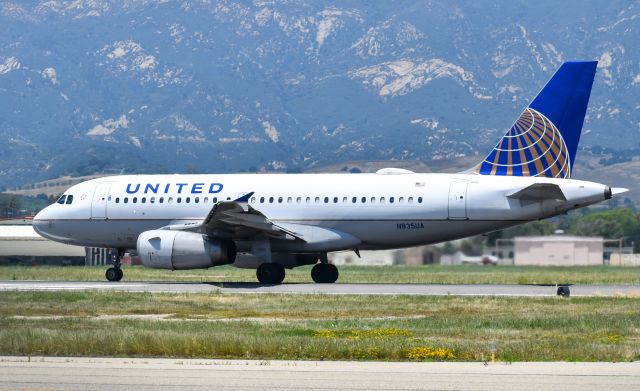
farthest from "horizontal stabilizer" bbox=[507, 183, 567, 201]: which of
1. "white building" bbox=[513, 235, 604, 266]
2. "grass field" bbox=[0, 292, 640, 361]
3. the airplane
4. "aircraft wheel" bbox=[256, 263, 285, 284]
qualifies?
"white building" bbox=[513, 235, 604, 266]

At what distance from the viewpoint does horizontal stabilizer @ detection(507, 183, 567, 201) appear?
45688 mm

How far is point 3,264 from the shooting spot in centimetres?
7281

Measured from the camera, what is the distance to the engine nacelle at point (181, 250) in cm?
4722

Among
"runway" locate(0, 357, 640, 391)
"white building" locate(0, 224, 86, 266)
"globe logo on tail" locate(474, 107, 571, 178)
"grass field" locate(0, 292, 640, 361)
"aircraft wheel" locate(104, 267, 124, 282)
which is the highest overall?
"globe logo on tail" locate(474, 107, 571, 178)

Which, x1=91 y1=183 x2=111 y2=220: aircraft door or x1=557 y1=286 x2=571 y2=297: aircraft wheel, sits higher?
x1=91 y1=183 x2=111 y2=220: aircraft door

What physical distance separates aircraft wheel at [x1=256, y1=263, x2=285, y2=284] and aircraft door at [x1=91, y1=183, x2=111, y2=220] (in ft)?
24.3

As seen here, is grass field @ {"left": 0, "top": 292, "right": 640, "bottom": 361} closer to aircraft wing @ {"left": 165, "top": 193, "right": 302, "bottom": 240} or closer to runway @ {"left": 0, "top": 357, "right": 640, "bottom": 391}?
runway @ {"left": 0, "top": 357, "right": 640, "bottom": 391}

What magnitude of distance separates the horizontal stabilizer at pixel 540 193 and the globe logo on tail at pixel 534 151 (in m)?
1.82

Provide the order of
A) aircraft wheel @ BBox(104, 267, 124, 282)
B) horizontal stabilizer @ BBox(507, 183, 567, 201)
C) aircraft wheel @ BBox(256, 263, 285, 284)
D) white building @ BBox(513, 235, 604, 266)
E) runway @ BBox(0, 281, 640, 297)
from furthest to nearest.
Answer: white building @ BBox(513, 235, 604, 266), aircraft wheel @ BBox(104, 267, 124, 282), aircraft wheel @ BBox(256, 263, 285, 284), horizontal stabilizer @ BBox(507, 183, 567, 201), runway @ BBox(0, 281, 640, 297)

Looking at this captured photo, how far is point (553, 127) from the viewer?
47938mm

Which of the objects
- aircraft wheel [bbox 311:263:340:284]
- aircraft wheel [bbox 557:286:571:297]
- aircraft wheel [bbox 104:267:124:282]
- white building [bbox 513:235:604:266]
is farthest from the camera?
white building [bbox 513:235:604:266]

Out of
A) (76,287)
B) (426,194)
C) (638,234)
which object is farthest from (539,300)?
(638,234)

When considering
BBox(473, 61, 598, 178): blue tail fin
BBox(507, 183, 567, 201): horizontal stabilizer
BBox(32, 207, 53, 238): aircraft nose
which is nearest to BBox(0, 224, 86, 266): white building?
BBox(32, 207, 53, 238): aircraft nose

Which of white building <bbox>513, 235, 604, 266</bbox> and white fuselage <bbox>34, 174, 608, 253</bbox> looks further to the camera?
white building <bbox>513, 235, 604, 266</bbox>
